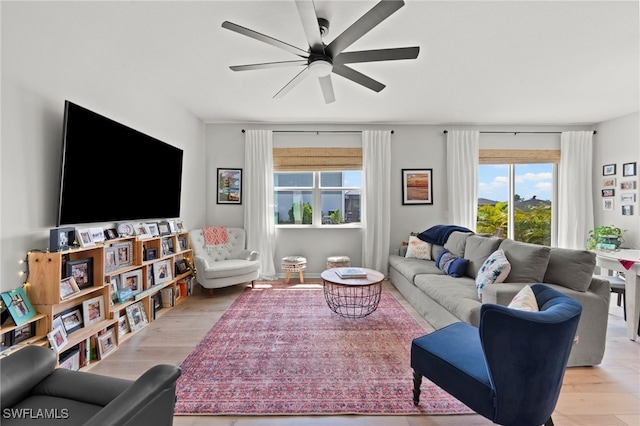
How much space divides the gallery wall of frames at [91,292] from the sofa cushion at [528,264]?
11.1 ft

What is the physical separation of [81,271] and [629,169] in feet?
22.4

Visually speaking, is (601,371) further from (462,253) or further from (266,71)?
(266,71)

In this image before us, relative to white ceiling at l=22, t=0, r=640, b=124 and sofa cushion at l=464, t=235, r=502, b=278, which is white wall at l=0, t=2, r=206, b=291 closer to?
white ceiling at l=22, t=0, r=640, b=124

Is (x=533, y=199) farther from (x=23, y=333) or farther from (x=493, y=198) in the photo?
(x=23, y=333)

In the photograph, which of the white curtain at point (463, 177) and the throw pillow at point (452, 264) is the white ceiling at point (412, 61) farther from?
the throw pillow at point (452, 264)

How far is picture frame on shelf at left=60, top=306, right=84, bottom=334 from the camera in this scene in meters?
1.96

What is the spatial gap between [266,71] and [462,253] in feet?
9.92

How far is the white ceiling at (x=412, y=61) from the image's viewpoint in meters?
1.94

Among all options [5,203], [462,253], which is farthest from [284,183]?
[5,203]

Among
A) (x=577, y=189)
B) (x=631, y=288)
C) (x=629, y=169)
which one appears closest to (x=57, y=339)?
(x=631, y=288)

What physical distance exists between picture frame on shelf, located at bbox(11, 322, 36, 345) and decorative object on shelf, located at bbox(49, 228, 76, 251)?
0.50 m

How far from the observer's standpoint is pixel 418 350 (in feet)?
5.21

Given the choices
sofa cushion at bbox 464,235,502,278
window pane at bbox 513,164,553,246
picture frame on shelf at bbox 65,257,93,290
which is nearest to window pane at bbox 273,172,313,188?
sofa cushion at bbox 464,235,502,278

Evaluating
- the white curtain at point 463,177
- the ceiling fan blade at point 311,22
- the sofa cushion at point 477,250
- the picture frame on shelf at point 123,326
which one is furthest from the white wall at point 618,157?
the picture frame on shelf at point 123,326
